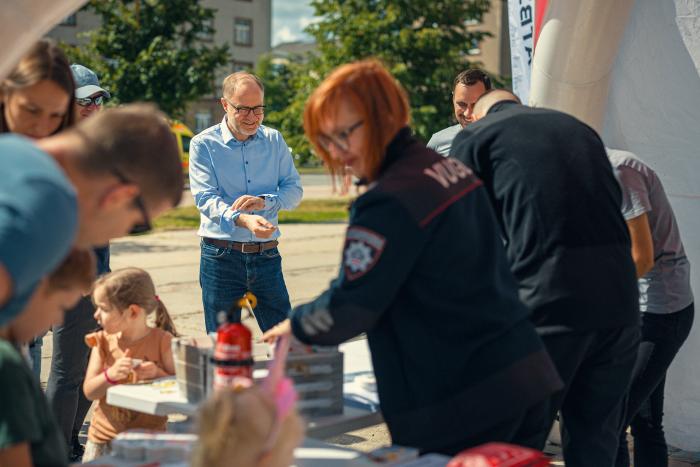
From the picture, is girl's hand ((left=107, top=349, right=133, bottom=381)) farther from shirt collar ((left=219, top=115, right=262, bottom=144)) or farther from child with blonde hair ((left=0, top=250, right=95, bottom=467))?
shirt collar ((left=219, top=115, right=262, bottom=144))

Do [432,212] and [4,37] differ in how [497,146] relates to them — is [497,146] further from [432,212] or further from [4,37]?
[4,37]

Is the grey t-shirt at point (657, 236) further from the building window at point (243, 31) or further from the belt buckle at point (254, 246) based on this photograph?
the building window at point (243, 31)

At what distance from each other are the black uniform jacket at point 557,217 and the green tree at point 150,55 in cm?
1577

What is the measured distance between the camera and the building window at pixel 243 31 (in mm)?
62594

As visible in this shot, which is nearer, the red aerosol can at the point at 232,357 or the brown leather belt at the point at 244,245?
the red aerosol can at the point at 232,357

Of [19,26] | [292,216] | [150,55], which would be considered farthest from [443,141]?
[150,55]

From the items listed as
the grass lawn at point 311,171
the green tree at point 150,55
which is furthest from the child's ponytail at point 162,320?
the grass lawn at point 311,171

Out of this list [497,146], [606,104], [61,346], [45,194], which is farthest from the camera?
[606,104]

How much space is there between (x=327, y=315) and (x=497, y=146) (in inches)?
39.2

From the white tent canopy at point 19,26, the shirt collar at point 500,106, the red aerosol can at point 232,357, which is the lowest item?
the red aerosol can at point 232,357

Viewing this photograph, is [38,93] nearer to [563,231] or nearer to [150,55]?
[563,231]

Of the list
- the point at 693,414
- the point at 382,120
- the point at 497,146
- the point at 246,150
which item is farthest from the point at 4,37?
the point at 693,414

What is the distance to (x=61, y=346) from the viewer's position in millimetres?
4629

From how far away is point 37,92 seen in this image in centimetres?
273
